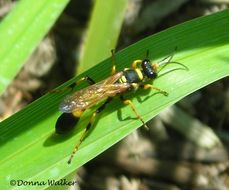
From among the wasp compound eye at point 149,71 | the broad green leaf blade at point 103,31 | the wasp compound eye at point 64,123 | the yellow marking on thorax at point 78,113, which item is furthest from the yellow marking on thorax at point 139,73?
the wasp compound eye at point 64,123

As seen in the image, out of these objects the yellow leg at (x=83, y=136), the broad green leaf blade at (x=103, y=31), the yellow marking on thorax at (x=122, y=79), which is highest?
the broad green leaf blade at (x=103, y=31)

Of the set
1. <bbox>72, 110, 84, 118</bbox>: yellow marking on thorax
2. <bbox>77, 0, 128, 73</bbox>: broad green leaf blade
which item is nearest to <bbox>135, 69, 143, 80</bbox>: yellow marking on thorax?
<bbox>77, 0, 128, 73</bbox>: broad green leaf blade

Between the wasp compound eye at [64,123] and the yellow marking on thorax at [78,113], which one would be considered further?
the yellow marking on thorax at [78,113]

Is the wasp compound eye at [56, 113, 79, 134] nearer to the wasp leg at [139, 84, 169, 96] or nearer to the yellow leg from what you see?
the yellow leg

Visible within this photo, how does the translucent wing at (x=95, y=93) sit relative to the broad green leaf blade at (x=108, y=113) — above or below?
above

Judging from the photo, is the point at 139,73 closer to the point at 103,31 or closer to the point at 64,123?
the point at 103,31

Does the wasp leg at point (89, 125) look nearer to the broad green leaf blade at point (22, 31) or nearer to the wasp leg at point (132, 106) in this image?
the wasp leg at point (132, 106)

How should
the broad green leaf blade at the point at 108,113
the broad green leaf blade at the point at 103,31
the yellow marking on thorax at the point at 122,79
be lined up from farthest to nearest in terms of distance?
the broad green leaf blade at the point at 103,31 < the yellow marking on thorax at the point at 122,79 < the broad green leaf blade at the point at 108,113
